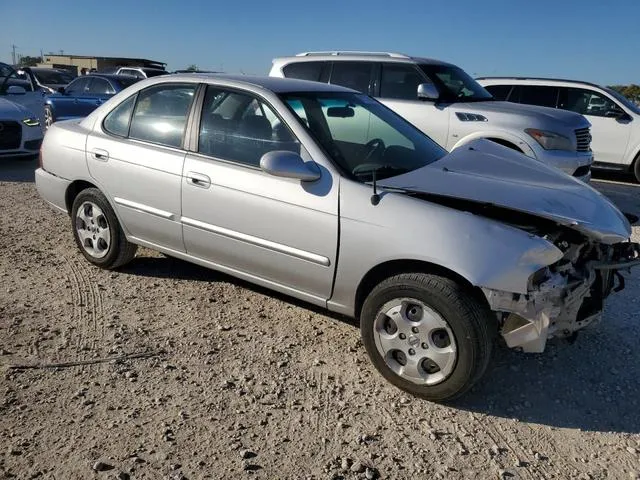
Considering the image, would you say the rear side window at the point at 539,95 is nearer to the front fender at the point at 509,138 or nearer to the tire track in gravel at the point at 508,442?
the front fender at the point at 509,138

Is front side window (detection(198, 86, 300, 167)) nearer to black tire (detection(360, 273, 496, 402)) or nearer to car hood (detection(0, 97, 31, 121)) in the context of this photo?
black tire (detection(360, 273, 496, 402))

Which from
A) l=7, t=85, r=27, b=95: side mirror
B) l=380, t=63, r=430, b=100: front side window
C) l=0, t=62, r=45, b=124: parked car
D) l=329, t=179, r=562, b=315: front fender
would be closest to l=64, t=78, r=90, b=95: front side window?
l=0, t=62, r=45, b=124: parked car

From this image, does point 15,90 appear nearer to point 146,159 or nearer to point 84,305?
point 146,159

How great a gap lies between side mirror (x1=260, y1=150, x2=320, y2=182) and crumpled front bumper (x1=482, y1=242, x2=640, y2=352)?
1.20m

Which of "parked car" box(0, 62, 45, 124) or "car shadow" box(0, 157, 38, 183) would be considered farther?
Answer: "parked car" box(0, 62, 45, 124)

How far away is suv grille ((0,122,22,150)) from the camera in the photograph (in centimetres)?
912

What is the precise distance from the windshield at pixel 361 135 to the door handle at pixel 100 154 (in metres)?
1.59

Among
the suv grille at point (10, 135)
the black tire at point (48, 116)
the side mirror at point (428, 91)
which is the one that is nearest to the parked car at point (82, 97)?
the black tire at point (48, 116)

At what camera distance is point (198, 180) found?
394cm

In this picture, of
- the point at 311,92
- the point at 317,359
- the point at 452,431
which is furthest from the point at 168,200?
the point at 452,431

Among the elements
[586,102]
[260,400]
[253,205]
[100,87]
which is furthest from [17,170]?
[586,102]

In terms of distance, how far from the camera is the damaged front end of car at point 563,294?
2963 millimetres

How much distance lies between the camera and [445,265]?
2.98 metres

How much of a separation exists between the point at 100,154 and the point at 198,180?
1125mm
